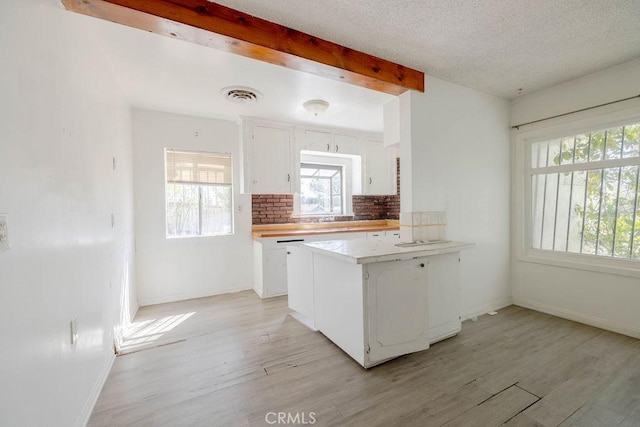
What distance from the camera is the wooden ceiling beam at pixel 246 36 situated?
5.07 ft

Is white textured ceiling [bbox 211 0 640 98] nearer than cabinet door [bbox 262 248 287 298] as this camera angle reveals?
Yes

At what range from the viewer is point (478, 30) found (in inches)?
78.0

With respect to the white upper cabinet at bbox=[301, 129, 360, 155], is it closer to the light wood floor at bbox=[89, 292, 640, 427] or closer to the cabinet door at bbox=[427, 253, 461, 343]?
the cabinet door at bbox=[427, 253, 461, 343]

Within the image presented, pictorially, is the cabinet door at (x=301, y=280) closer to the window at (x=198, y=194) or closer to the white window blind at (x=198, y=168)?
the window at (x=198, y=194)

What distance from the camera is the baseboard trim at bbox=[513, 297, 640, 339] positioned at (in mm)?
2453

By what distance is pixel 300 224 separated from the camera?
175 inches

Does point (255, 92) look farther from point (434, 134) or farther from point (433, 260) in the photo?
point (433, 260)

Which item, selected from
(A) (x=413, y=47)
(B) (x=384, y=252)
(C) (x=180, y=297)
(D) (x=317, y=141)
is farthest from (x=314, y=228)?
(A) (x=413, y=47)

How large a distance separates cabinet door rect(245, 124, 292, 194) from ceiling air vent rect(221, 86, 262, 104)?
72 centimetres

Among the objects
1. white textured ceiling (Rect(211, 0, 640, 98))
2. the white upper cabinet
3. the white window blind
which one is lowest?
the white window blind

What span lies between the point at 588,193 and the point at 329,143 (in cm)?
327

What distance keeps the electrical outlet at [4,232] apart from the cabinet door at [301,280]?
1985 mm

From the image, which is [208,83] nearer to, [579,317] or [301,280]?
[301,280]

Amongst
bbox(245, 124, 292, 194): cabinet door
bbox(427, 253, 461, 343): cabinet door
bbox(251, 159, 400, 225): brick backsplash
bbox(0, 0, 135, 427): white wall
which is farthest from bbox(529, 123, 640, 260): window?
bbox(0, 0, 135, 427): white wall
